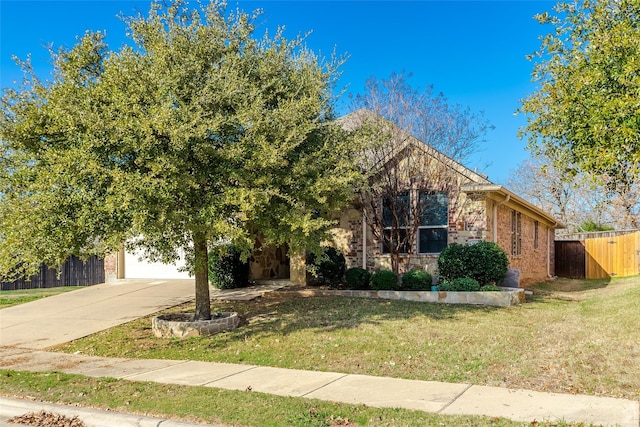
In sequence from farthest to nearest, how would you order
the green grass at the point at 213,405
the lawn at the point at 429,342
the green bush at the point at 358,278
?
the green bush at the point at 358,278
the lawn at the point at 429,342
the green grass at the point at 213,405

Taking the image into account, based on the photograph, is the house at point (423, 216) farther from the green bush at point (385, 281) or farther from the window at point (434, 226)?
the green bush at point (385, 281)

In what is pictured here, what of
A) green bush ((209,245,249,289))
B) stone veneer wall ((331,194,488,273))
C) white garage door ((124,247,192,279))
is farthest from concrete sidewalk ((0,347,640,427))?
white garage door ((124,247,192,279))

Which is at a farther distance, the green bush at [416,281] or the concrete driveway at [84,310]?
the green bush at [416,281]

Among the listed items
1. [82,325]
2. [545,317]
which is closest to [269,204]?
[82,325]

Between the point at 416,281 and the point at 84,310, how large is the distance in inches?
326

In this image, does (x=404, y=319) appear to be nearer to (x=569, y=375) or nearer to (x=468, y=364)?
(x=468, y=364)

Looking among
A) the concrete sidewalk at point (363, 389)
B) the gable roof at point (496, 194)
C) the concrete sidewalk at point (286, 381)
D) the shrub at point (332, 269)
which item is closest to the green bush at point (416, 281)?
the shrub at point (332, 269)

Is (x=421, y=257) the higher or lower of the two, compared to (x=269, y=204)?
lower

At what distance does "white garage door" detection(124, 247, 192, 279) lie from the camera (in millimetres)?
17812

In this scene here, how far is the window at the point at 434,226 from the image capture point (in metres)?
15.2

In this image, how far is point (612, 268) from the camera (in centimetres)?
2597

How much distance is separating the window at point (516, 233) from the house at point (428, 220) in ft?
0.92

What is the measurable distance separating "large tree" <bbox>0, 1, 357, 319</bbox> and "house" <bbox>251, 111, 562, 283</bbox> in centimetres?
408

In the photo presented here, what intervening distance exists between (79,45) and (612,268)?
82.1 feet
